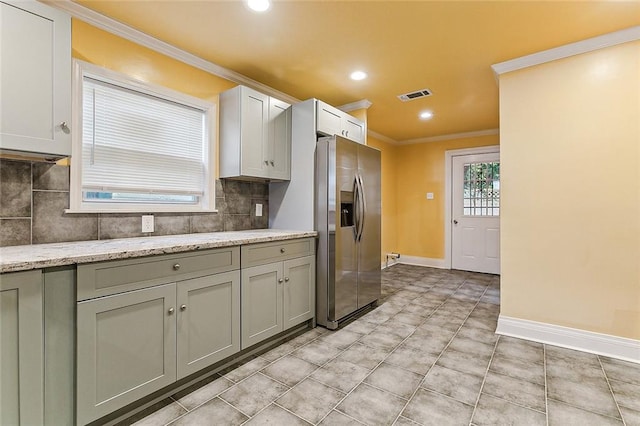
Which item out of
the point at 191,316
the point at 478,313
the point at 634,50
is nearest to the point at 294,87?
the point at 191,316

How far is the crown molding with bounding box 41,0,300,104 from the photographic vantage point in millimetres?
2014

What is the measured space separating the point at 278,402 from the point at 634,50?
3579mm

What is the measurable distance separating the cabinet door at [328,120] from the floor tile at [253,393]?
7.30ft

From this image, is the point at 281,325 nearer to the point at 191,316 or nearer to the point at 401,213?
the point at 191,316

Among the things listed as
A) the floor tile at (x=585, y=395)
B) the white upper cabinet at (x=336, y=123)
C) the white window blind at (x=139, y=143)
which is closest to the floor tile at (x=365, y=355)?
the floor tile at (x=585, y=395)

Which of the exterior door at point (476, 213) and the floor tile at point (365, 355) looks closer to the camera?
the floor tile at point (365, 355)

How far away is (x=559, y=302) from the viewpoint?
2.64 meters

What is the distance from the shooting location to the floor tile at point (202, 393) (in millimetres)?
1793

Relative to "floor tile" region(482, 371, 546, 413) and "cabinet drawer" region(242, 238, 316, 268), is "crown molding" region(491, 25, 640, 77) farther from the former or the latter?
"floor tile" region(482, 371, 546, 413)

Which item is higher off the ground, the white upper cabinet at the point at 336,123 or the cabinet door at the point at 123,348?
the white upper cabinet at the point at 336,123

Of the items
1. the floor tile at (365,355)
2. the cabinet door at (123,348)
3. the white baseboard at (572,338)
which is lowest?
the floor tile at (365,355)

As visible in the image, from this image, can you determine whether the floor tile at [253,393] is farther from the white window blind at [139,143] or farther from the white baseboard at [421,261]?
the white baseboard at [421,261]

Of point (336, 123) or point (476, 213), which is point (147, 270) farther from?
point (476, 213)

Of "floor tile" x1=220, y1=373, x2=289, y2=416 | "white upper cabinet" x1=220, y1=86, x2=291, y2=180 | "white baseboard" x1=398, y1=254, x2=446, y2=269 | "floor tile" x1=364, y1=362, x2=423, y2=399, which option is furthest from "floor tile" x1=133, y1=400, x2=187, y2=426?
"white baseboard" x1=398, y1=254, x2=446, y2=269
